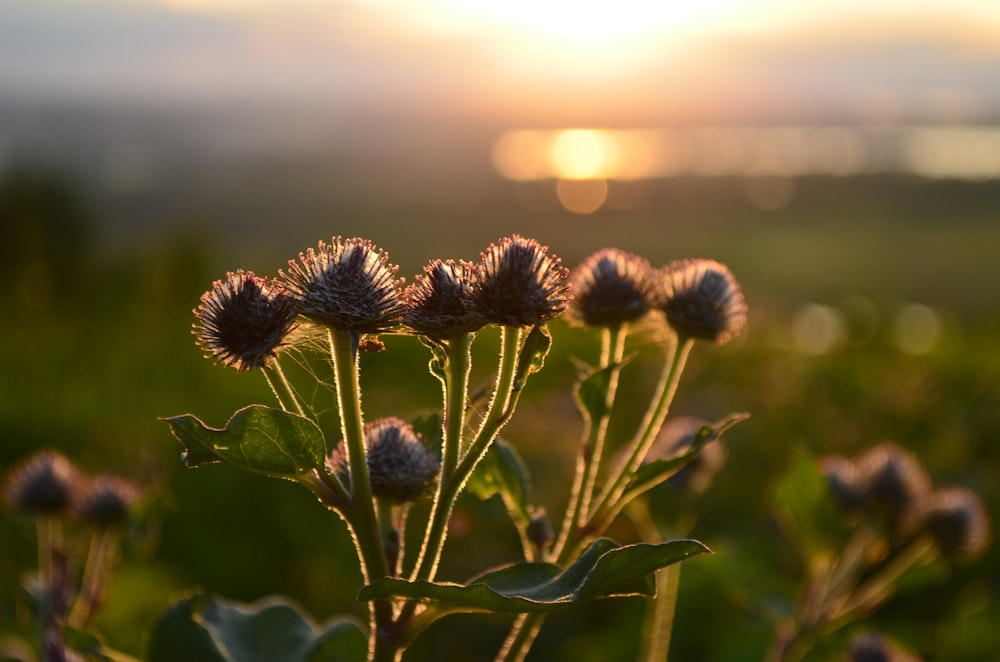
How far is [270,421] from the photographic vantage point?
1.76 m

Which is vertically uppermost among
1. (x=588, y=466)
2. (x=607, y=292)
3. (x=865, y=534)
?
(x=607, y=292)

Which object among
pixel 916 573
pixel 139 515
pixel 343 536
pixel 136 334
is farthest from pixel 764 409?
pixel 136 334

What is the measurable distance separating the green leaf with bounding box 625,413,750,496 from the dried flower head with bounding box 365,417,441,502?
405mm

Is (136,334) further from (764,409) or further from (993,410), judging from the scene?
(993,410)

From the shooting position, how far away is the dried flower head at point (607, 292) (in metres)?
2.51

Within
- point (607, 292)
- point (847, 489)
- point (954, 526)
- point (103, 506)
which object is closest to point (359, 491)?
point (607, 292)

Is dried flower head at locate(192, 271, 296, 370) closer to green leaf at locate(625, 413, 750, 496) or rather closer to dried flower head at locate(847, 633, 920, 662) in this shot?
green leaf at locate(625, 413, 750, 496)

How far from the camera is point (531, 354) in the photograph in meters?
1.97

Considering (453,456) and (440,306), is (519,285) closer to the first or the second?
(440,306)

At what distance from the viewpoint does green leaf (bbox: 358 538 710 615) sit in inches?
64.9

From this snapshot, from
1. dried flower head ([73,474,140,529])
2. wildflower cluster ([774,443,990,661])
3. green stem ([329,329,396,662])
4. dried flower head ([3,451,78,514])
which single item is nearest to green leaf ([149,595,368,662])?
green stem ([329,329,396,662])

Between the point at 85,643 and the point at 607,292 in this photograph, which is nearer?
the point at 85,643

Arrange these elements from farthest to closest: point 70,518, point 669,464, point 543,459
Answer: point 543,459 < point 70,518 < point 669,464

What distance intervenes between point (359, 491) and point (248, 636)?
0.56 meters
